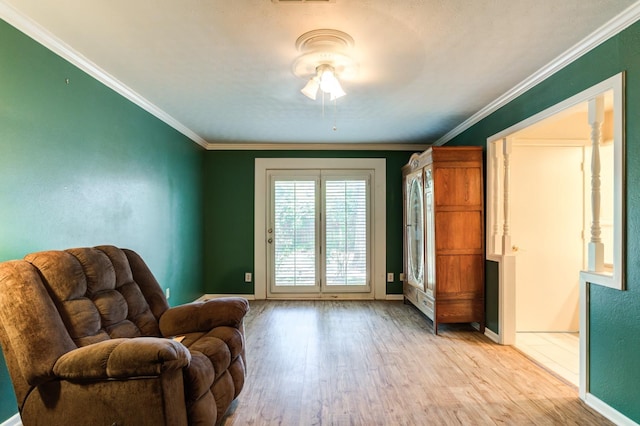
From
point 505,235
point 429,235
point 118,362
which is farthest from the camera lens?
point 429,235

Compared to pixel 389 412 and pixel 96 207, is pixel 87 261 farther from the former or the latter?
pixel 389 412

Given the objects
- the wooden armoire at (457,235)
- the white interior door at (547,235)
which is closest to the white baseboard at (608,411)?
the wooden armoire at (457,235)

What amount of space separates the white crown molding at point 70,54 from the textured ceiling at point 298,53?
0.03m

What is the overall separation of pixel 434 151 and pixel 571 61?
1393mm

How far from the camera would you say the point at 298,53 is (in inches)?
86.3

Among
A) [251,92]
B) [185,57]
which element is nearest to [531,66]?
[251,92]

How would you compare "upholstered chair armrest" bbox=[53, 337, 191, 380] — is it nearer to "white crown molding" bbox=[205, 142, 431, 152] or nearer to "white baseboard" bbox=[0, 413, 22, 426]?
"white baseboard" bbox=[0, 413, 22, 426]

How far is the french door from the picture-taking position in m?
5.01

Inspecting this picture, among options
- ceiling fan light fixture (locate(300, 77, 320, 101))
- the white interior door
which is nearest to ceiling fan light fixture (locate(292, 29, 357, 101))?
ceiling fan light fixture (locate(300, 77, 320, 101))

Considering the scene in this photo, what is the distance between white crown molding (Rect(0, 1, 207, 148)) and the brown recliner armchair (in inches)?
50.3

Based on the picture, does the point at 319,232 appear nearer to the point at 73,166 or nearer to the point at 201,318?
the point at 201,318

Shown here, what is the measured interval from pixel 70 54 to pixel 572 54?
10.8 feet

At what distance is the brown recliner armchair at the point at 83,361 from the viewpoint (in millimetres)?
1405

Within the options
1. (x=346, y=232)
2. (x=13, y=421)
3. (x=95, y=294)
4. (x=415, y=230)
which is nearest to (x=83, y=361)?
(x=95, y=294)
